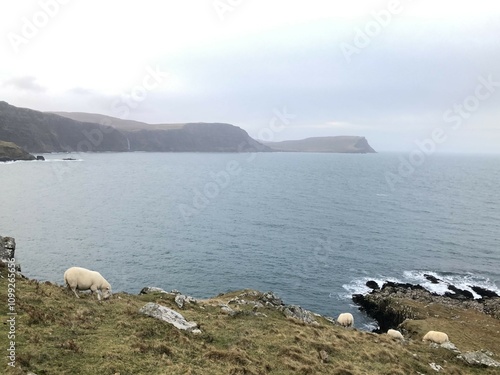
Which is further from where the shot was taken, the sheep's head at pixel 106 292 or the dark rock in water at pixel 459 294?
the dark rock in water at pixel 459 294

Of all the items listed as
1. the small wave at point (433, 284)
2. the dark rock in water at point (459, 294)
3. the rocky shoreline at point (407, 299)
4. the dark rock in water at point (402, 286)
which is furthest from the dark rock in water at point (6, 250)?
the dark rock in water at point (459, 294)

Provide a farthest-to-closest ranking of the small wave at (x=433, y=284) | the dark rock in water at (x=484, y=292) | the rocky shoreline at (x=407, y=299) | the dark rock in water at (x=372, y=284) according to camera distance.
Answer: the dark rock in water at (x=372, y=284) < the small wave at (x=433, y=284) < the dark rock in water at (x=484, y=292) < the rocky shoreline at (x=407, y=299)

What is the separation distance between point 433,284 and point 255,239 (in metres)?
33.9

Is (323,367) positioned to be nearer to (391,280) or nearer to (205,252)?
(391,280)

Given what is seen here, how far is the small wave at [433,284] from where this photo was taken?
54562mm

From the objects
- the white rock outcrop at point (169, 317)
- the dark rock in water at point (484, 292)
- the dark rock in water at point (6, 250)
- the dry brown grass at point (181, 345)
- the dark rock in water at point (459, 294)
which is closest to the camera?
the dry brown grass at point (181, 345)

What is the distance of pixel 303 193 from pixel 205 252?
256 ft

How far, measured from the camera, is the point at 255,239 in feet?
245

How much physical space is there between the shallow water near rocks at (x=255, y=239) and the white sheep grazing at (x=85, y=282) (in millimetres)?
28033

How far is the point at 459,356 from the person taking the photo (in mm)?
23281

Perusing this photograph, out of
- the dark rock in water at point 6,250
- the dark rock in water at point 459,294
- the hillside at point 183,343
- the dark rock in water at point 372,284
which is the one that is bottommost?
the dark rock in water at point 459,294

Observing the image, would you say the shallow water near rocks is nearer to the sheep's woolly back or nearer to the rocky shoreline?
the rocky shoreline

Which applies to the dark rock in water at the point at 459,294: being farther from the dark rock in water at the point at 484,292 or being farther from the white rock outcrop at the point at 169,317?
the white rock outcrop at the point at 169,317

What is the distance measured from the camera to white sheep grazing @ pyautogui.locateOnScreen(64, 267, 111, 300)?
67.6 ft
